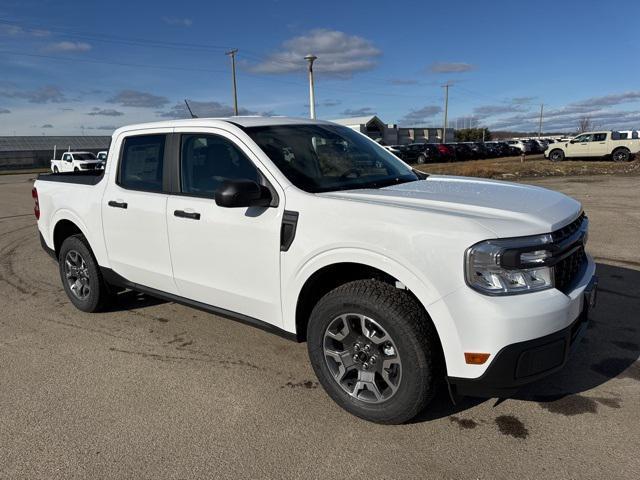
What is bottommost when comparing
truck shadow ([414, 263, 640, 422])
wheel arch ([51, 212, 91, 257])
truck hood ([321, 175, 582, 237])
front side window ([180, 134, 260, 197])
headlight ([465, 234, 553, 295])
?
truck shadow ([414, 263, 640, 422])

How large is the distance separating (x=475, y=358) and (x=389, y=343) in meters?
0.52

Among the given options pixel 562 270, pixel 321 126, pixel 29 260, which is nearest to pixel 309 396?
pixel 562 270

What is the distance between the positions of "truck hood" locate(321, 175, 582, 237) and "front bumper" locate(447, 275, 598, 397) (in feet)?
1.86

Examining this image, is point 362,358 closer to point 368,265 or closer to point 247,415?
point 368,265

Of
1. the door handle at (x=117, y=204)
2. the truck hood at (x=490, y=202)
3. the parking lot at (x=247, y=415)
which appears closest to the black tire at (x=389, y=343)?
the parking lot at (x=247, y=415)

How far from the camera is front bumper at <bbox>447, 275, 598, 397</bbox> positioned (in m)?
2.60

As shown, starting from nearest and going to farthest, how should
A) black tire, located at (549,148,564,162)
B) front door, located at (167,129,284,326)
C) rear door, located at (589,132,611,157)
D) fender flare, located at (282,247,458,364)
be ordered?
fender flare, located at (282,247,458,364)
front door, located at (167,129,284,326)
rear door, located at (589,132,611,157)
black tire, located at (549,148,564,162)

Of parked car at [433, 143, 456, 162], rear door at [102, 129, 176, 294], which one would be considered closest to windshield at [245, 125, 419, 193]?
rear door at [102, 129, 176, 294]

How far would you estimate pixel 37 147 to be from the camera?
2781 inches

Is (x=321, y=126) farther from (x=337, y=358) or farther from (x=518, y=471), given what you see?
(x=518, y=471)

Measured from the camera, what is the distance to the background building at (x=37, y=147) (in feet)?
175

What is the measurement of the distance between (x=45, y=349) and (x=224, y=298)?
178 centimetres

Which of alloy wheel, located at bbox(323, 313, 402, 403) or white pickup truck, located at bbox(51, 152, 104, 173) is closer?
alloy wheel, located at bbox(323, 313, 402, 403)

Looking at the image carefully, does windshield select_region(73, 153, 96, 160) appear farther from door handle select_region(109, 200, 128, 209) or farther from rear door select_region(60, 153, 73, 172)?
door handle select_region(109, 200, 128, 209)
